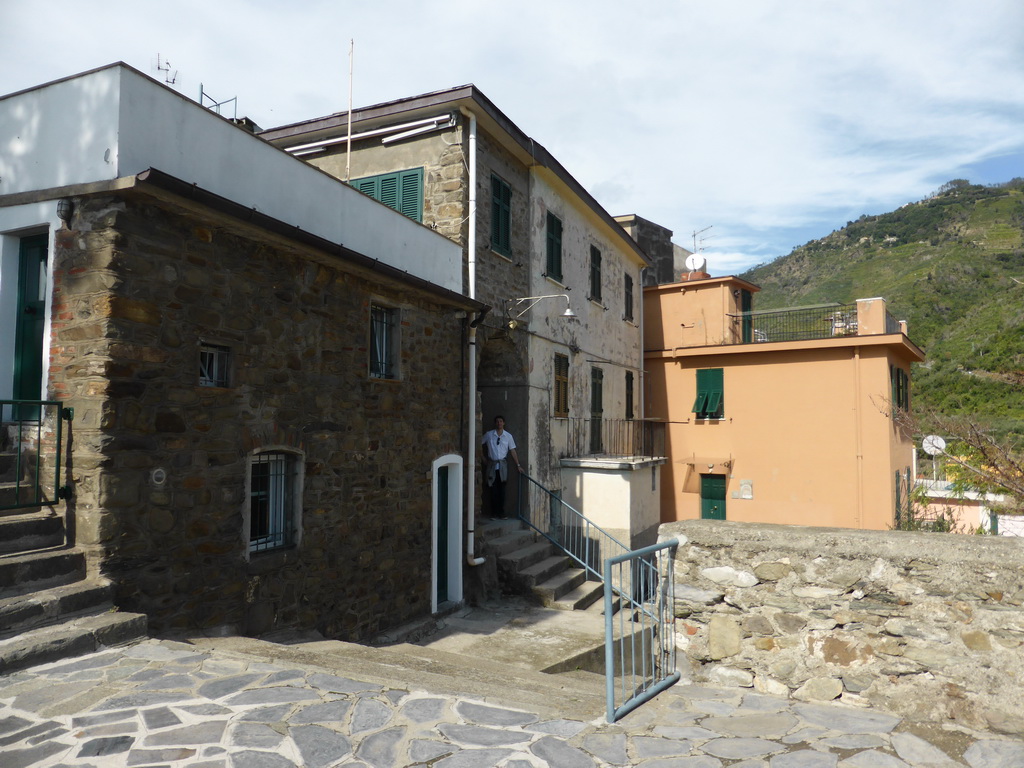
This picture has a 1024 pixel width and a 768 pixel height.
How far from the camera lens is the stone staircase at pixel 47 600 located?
13.9 feet

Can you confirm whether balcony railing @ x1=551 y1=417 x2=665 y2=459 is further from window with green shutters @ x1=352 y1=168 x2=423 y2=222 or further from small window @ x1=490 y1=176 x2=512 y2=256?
window with green shutters @ x1=352 y1=168 x2=423 y2=222

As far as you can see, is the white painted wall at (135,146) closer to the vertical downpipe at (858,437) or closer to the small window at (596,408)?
the small window at (596,408)

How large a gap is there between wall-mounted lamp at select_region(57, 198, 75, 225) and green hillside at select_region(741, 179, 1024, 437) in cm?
1358

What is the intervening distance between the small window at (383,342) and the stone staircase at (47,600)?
12.2 ft

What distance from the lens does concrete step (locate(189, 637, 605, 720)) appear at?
153 inches

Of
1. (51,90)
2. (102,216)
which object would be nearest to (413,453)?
(102,216)

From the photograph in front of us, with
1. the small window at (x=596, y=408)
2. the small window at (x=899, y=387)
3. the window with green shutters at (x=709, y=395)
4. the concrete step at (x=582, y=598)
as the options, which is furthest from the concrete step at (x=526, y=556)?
the small window at (x=899, y=387)

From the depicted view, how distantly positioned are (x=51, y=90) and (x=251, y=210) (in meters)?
1.88

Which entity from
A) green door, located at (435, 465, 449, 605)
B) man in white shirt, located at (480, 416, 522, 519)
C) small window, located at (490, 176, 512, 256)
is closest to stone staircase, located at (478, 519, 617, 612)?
man in white shirt, located at (480, 416, 522, 519)

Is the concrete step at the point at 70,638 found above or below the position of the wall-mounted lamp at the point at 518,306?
below

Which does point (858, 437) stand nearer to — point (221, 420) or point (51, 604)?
point (221, 420)

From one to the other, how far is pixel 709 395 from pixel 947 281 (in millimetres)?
26364

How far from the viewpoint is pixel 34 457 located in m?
5.43

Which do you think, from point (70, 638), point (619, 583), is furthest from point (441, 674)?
point (70, 638)
